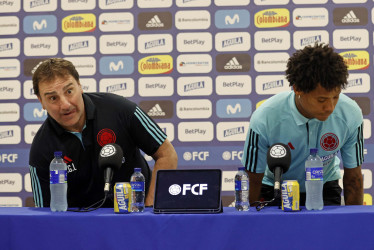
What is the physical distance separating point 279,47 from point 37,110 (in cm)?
216

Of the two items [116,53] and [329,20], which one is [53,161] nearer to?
[116,53]

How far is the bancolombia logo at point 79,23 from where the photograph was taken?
13.5 ft

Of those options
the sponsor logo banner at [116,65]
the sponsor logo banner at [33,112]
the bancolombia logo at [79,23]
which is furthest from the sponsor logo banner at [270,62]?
the sponsor logo banner at [33,112]

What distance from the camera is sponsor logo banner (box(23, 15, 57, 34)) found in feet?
13.6

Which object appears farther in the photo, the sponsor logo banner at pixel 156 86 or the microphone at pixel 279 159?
the sponsor logo banner at pixel 156 86

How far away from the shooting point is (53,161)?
2176 mm

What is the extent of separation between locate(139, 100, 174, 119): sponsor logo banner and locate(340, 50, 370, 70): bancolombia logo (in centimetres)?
154

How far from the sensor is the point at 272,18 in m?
4.03

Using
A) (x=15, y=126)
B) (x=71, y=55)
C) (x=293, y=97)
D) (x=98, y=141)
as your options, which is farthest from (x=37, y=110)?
(x=293, y=97)

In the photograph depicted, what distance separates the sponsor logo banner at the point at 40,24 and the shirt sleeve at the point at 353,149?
281 cm

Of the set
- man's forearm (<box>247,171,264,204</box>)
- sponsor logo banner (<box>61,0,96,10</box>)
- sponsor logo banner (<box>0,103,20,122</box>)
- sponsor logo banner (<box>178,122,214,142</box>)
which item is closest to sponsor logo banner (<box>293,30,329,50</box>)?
sponsor logo banner (<box>178,122,214,142</box>)

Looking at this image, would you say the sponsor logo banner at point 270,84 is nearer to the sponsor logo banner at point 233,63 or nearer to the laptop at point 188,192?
the sponsor logo banner at point 233,63

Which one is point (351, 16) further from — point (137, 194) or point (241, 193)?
point (137, 194)

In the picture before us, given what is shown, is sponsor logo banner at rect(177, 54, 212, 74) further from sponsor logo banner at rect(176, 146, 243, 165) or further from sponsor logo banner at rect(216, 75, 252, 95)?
sponsor logo banner at rect(176, 146, 243, 165)
